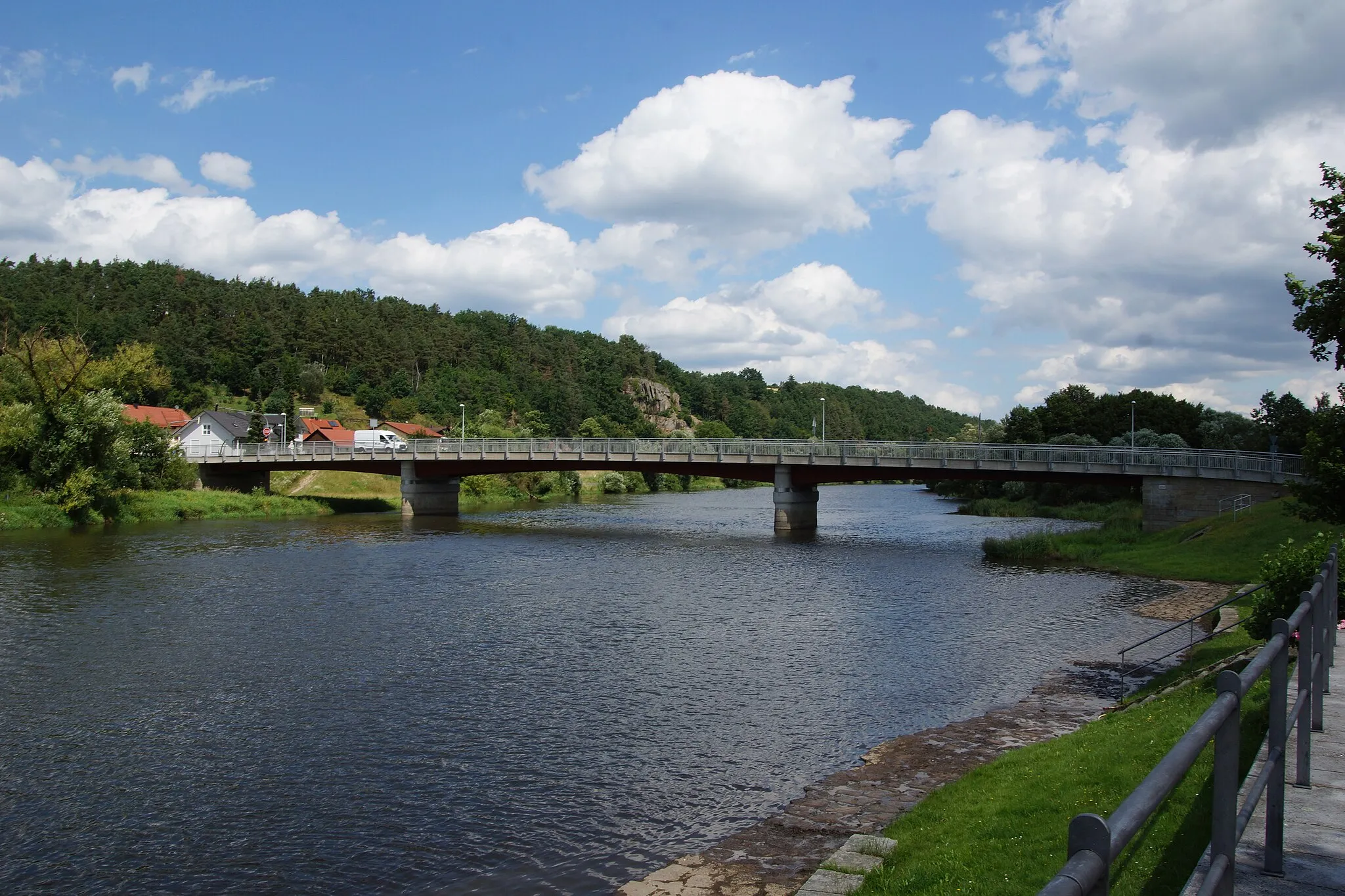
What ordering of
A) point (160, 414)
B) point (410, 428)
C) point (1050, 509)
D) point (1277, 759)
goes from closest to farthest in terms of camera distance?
point (1277, 759), point (1050, 509), point (160, 414), point (410, 428)

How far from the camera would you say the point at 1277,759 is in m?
5.98

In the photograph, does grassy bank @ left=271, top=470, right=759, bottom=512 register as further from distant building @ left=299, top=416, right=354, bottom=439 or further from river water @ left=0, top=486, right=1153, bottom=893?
river water @ left=0, top=486, right=1153, bottom=893

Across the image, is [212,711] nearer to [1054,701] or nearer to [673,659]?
[673,659]

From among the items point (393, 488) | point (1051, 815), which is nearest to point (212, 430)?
point (393, 488)

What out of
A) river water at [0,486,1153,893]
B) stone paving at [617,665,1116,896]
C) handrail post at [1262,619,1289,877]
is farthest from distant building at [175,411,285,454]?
handrail post at [1262,619,1289,877]

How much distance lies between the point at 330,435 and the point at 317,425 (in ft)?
42.0

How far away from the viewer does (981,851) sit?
11.6 meters

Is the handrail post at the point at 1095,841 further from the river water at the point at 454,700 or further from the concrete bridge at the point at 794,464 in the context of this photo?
the concrete bridge at the point at 794,464

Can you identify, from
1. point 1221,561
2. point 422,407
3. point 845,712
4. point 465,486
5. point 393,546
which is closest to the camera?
point 845,712

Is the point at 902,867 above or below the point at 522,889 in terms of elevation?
above

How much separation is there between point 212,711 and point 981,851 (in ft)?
57.1

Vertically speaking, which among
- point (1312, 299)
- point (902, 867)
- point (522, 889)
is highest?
point (1312, 299)

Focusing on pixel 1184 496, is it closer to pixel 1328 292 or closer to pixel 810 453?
pixel 810 453

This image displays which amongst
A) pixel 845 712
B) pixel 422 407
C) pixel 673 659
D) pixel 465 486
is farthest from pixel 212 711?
pixel 422 407
